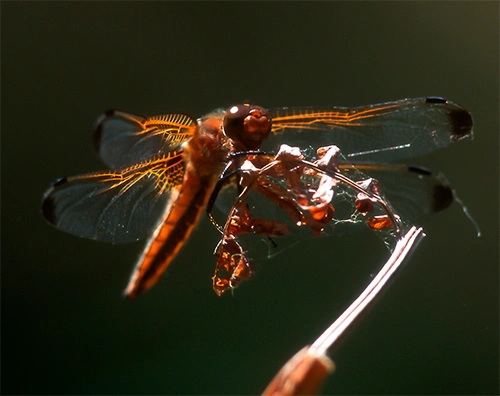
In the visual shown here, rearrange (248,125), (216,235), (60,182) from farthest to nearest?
(216,235) < (60,182) < (248,125)

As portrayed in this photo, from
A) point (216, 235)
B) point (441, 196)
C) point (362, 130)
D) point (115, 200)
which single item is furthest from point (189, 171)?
point (216, 235)

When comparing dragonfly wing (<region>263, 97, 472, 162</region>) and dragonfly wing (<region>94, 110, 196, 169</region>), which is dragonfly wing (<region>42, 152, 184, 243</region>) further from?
dragonfly wing (<region>263, 97, 472, 162</region>)

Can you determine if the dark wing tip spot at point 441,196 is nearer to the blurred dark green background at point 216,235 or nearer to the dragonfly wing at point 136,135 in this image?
the dragonfly wing at point 136,135

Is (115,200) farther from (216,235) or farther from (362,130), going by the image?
(216,235)

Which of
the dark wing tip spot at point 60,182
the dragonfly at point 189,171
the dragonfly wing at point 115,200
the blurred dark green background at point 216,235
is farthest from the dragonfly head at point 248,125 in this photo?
the blurred dark green background at point 216,235

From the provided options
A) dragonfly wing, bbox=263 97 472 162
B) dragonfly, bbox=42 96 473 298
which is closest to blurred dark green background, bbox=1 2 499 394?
dragonfly, bbox=42 96 473 298
